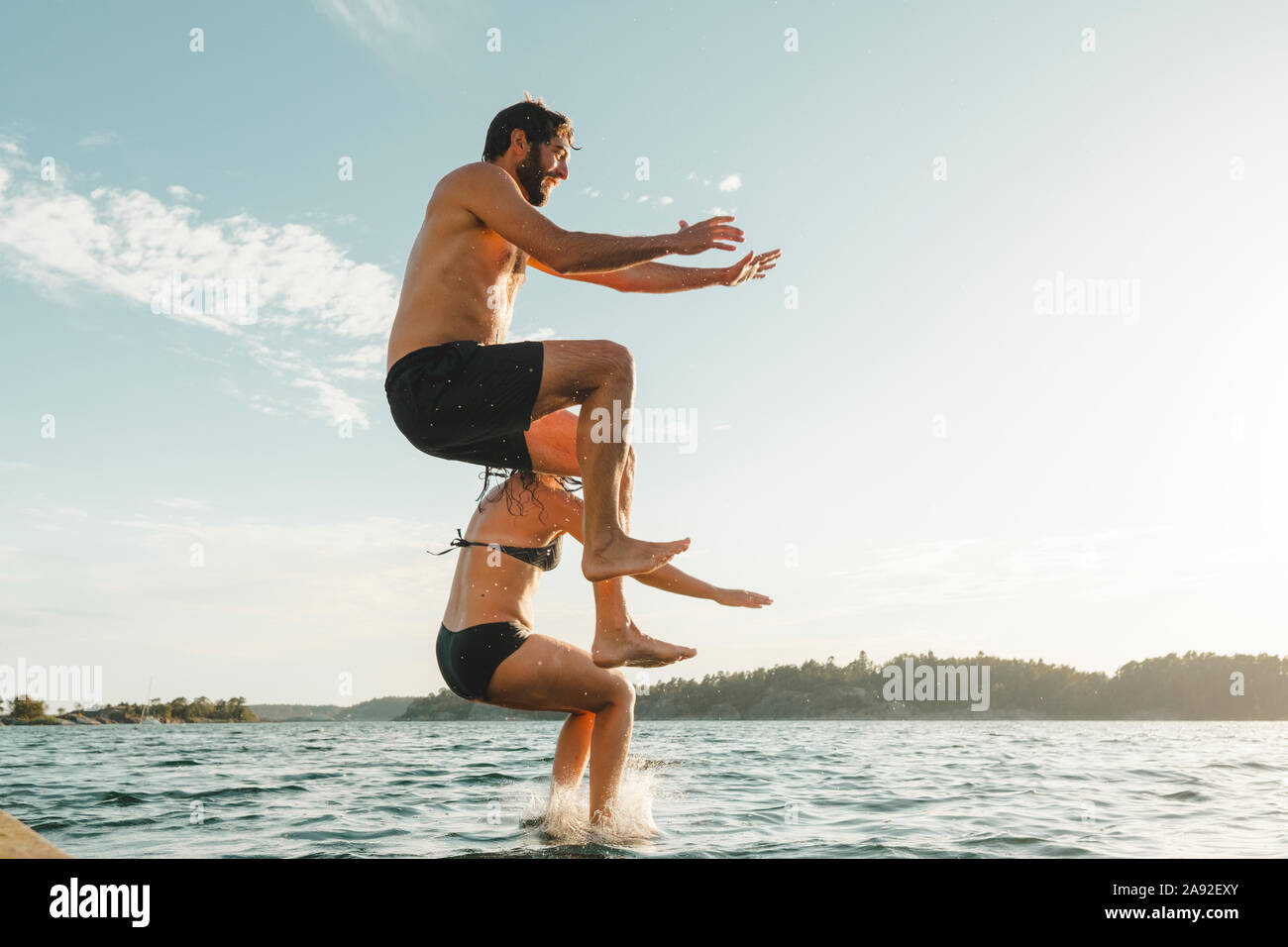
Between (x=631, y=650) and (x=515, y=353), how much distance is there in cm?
173

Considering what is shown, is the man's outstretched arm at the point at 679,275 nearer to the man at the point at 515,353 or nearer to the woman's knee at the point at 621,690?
the man at the point at 515,353

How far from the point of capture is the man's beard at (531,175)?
16.2 ft

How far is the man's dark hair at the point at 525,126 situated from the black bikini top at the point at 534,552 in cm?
230

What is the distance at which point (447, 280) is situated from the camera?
4633mm

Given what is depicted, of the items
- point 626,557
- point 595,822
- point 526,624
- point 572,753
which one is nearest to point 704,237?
point 626,557

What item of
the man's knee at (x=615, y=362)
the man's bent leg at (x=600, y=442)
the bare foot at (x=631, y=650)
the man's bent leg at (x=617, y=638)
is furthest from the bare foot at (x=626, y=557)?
the man's knee at (x=615, y=362)

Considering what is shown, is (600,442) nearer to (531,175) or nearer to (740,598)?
(740,598)

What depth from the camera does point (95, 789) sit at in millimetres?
11781

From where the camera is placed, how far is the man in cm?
434

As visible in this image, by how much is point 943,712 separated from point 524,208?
487 feet

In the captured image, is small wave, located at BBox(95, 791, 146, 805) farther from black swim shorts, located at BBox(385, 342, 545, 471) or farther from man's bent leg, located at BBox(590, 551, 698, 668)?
black swim shorts, located at BBox(385, 342, 545, 471)
